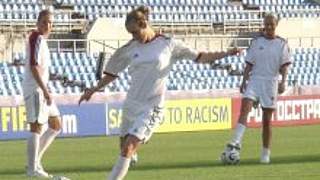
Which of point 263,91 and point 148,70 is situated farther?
point 263,91

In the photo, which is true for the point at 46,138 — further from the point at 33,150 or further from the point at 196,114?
the point at 196,114

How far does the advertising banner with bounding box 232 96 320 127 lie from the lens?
27.7m

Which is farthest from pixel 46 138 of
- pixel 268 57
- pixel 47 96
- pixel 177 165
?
pixel 268 57

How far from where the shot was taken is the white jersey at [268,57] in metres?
14.0

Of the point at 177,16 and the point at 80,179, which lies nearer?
the point at 80,179

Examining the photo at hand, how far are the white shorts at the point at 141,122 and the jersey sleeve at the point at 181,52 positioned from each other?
0.59 meters

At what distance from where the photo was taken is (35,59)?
11.8m

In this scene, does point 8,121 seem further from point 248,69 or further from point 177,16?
point 177,16

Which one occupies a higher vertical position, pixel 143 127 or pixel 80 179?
pixel 143 127

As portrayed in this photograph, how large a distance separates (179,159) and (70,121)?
866 centimetres

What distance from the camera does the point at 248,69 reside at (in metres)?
14.2

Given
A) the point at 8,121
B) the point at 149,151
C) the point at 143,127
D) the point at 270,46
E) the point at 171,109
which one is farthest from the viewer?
the point at 171,109

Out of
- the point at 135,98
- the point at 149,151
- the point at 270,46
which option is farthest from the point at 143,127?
the point at 149,151

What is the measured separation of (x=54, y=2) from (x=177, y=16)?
513 centimetres
